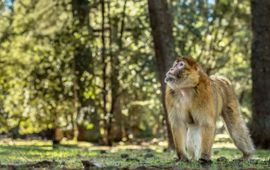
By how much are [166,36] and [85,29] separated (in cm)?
707

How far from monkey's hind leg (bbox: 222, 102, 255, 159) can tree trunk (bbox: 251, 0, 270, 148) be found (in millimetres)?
4699

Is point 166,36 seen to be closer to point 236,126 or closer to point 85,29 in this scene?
point 236,126

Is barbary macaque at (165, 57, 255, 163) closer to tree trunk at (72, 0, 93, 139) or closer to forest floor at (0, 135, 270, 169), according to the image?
forest floor at (0, 135, 270, 169)

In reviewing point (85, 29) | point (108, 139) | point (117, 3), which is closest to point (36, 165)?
point (108, 139)

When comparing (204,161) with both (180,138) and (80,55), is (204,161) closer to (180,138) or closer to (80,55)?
(180,138)

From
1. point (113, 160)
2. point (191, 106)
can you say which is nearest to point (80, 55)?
point (113, 160)

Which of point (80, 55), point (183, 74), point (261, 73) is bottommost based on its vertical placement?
point (183, 74)

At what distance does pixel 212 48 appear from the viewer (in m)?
29.9

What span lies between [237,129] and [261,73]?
16.1 feet

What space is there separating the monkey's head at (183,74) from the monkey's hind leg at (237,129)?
1.91 m

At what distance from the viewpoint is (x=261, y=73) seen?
14195mm

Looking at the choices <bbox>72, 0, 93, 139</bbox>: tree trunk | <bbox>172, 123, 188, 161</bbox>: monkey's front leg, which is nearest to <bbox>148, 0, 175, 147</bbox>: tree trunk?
<bbox>172, 123, 188, 161</bbox>: monkey's front leg

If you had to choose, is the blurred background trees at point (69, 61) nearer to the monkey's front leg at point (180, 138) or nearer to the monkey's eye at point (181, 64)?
the monkey's front leg at point (180, 138)

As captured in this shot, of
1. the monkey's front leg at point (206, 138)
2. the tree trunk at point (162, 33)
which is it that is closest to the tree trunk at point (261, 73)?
the tree trunk at point (162, 33)
